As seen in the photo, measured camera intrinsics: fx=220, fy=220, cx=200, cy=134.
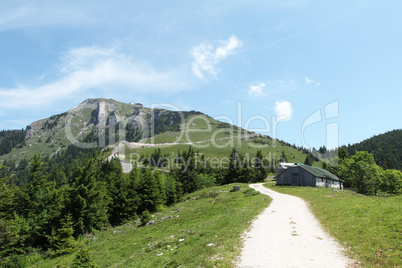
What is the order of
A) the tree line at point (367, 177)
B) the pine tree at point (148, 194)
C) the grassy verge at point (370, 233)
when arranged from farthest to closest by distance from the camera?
the tree line at point (367, 177) → the pine tree at point (148, 194) → the grassy verge at point (370, 233)

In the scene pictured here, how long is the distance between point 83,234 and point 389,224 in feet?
156

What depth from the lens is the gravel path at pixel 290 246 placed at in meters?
11.0

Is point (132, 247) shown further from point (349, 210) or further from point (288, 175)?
point (288, 175)

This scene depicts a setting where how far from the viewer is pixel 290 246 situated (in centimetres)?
1359

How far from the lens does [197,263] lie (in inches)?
479

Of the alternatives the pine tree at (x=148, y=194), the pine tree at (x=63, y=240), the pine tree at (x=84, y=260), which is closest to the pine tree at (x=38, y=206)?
the pine tree at (x=63, y=240)

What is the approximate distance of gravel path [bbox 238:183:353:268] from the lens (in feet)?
36.2

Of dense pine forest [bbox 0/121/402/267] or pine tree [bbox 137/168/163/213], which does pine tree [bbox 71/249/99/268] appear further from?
pine tree [bbox 137/168/163/213]

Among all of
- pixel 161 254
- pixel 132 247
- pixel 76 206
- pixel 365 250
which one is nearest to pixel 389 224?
pixel 365 250

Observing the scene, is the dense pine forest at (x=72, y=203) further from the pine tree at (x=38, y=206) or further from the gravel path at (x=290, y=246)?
the gravel path at (x=290, y=246)

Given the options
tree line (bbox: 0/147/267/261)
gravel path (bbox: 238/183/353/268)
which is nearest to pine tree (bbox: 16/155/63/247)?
tree line (bbox: 0/147/267/261)

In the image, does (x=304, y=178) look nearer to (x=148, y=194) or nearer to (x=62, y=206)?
(x=148, y=194)

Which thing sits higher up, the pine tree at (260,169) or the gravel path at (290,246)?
the gravel path at (290,246)

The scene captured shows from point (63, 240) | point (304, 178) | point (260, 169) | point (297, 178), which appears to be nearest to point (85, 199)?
point (63, 240)
